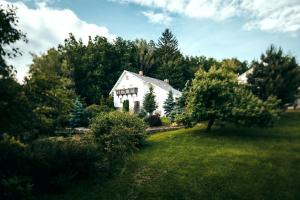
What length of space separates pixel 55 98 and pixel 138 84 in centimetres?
3835

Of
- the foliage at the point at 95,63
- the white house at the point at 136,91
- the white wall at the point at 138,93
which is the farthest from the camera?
the foliage at the point at 95,63

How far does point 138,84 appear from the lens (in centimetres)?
5034

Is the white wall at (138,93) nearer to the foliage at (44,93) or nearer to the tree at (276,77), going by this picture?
the tree at (276,77)

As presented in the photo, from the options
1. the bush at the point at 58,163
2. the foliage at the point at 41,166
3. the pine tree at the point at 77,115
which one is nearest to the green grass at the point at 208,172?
the bush at the point at 58,163

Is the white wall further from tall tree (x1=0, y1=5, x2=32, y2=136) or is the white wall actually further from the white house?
tall tree (x1=0, y1=5, x2=32, y2=136)

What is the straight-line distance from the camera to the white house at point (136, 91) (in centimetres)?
4712

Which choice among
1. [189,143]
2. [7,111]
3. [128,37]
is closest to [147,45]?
[128,37]

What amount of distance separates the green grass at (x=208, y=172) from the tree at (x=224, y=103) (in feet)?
5.55

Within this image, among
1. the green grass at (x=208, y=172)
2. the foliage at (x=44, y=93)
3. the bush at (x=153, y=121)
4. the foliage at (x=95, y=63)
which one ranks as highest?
the foliage at (x=95, y=63)

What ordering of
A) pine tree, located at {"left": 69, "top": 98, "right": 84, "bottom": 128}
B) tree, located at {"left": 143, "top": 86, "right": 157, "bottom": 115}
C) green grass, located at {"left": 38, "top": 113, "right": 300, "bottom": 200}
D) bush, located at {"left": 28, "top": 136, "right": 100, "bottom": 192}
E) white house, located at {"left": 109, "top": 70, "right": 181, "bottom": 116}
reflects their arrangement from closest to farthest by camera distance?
green grass, located at {"left": 38, "top": 113, "right": 300, "bottom": 200}
bush, located at {"left": 28, "top": 136, "right": 100, "bottom": 192}
pine tree, located at {"left": 69, "top": 98, "right": 84, "bottom": 128}
tree, located at {"left": 143, "top": 86, "right": 157, "bottom": 115}
white house, located at {"left": 109, "top": 70, "right": 181, "bottom": 116}

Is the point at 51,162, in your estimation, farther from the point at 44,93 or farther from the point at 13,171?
the point at 44,93

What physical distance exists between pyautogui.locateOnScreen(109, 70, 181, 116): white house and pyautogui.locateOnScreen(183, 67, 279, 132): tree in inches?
806

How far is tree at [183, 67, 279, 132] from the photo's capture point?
76.0 ft

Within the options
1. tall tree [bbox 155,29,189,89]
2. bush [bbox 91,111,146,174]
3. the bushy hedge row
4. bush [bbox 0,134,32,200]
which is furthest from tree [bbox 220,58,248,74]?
bush [bbox 0,134,32,200]
